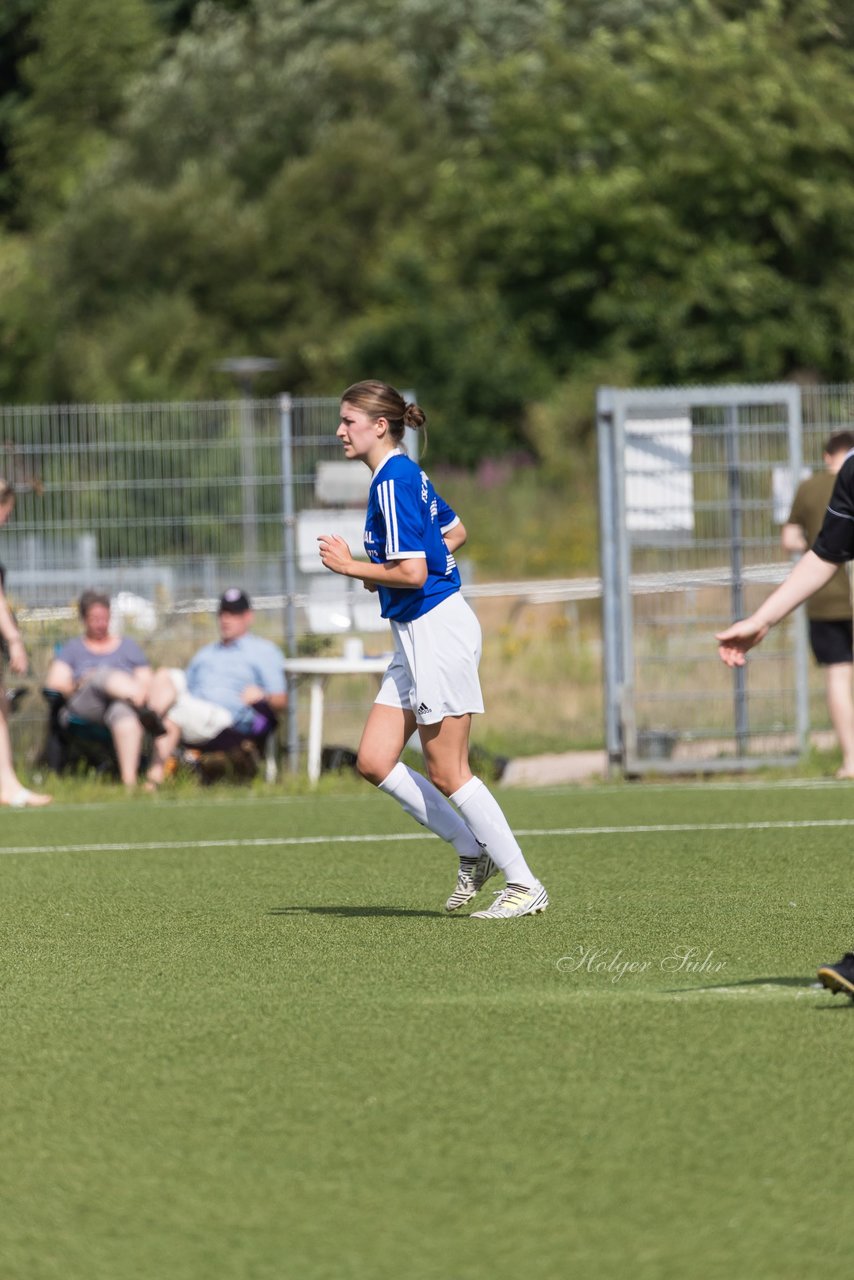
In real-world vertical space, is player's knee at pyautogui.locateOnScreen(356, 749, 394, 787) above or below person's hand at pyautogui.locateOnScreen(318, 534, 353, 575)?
below

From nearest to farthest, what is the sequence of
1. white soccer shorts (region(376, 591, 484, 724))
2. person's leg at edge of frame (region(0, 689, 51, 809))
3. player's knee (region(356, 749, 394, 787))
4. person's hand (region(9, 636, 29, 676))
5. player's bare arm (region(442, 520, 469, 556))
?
white soccer shorts (region(376, 591, 484, 724)) → player's knee (region(356, 749, 394, 787)) → player's bare arm (region(442, 520, 469, 556)) → person's hand (region(9, 636, 29, 676)) → person's leg at edge of frame (region(0, 689, 51, 809))

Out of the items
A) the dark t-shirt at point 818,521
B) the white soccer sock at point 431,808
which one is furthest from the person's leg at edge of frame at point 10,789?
the white soccer sock at point 431,808

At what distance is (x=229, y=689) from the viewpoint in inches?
516

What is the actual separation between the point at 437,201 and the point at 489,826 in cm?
3612

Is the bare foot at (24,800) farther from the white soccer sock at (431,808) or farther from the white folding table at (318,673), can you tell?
the white soccer sock at (431,808)

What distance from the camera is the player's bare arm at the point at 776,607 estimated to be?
5582 mm

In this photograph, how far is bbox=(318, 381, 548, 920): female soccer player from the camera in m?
6.98

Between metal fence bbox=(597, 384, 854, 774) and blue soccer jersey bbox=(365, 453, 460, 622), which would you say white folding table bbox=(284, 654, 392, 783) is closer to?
metal fence bbox=(597, 384, 854, 774)

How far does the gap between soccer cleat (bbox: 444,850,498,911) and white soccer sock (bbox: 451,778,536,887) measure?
0.14 m

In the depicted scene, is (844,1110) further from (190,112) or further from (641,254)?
(190,112)

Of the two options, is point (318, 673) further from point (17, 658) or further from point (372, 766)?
point (372, 766)

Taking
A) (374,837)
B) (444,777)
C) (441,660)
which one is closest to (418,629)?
(441,660)

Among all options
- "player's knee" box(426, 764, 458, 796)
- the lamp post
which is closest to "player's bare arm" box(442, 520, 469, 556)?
"player's knee" box(426, 764, 458, 796)

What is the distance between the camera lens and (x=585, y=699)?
56.1 ft
